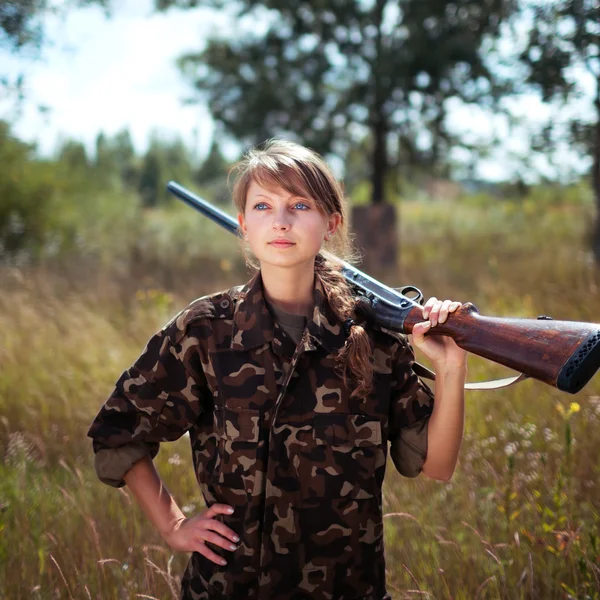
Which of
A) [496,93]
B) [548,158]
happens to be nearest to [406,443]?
[548,158]

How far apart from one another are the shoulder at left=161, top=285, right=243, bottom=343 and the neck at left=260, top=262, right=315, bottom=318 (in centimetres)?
10

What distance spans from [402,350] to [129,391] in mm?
820

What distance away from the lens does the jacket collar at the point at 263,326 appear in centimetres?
217

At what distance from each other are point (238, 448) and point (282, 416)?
0.16 m

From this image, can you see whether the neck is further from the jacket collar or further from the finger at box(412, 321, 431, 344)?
the finger at box(412, 321, 431, 344)

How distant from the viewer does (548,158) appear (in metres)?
10.3

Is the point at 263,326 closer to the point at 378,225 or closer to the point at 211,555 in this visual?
the point at 211,555

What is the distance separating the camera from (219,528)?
213cm

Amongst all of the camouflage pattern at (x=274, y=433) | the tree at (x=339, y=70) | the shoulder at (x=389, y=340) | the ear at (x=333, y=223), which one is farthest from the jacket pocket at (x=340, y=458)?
the tree at (x=339, y=70)

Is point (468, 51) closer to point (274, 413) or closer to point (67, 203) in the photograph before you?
point (67, 203)

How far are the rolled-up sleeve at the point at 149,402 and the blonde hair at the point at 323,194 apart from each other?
0.44 m

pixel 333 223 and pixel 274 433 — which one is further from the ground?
pixel 333 223

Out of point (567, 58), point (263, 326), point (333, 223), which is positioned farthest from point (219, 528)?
point (567, 58)

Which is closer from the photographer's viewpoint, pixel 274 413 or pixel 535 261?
pixel 274 413
